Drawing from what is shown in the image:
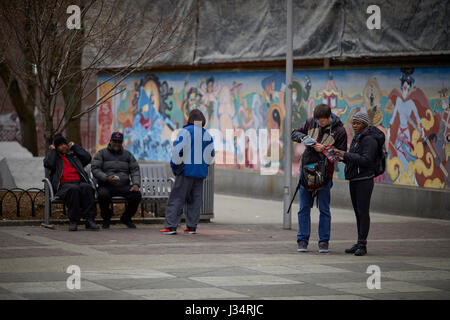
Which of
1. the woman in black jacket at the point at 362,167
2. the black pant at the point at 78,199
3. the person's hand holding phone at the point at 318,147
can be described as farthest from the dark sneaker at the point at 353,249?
the black pant at the point at 78,199

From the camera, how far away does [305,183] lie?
10.9 m

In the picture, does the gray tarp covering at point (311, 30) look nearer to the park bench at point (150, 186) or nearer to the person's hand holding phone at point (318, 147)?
the park bench at point (150, 186)

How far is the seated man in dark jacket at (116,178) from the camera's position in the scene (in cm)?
1338

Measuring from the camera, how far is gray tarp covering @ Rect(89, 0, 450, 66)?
1694cm

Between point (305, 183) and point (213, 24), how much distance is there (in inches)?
478

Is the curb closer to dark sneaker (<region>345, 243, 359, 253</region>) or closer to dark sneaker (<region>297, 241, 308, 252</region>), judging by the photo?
dark sneaker (<region>297, 241, 308, 252</region>)

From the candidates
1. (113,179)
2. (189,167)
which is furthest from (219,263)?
(113,179)

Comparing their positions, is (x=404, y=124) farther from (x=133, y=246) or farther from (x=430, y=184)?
(x=133, y=246)

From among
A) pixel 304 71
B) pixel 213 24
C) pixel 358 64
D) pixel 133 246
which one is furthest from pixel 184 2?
pixel 133 246

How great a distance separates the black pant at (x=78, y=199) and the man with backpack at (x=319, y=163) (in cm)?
355

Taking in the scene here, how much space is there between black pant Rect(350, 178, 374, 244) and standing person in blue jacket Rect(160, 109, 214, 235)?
2.71 meters

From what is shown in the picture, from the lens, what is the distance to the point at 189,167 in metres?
12.9
